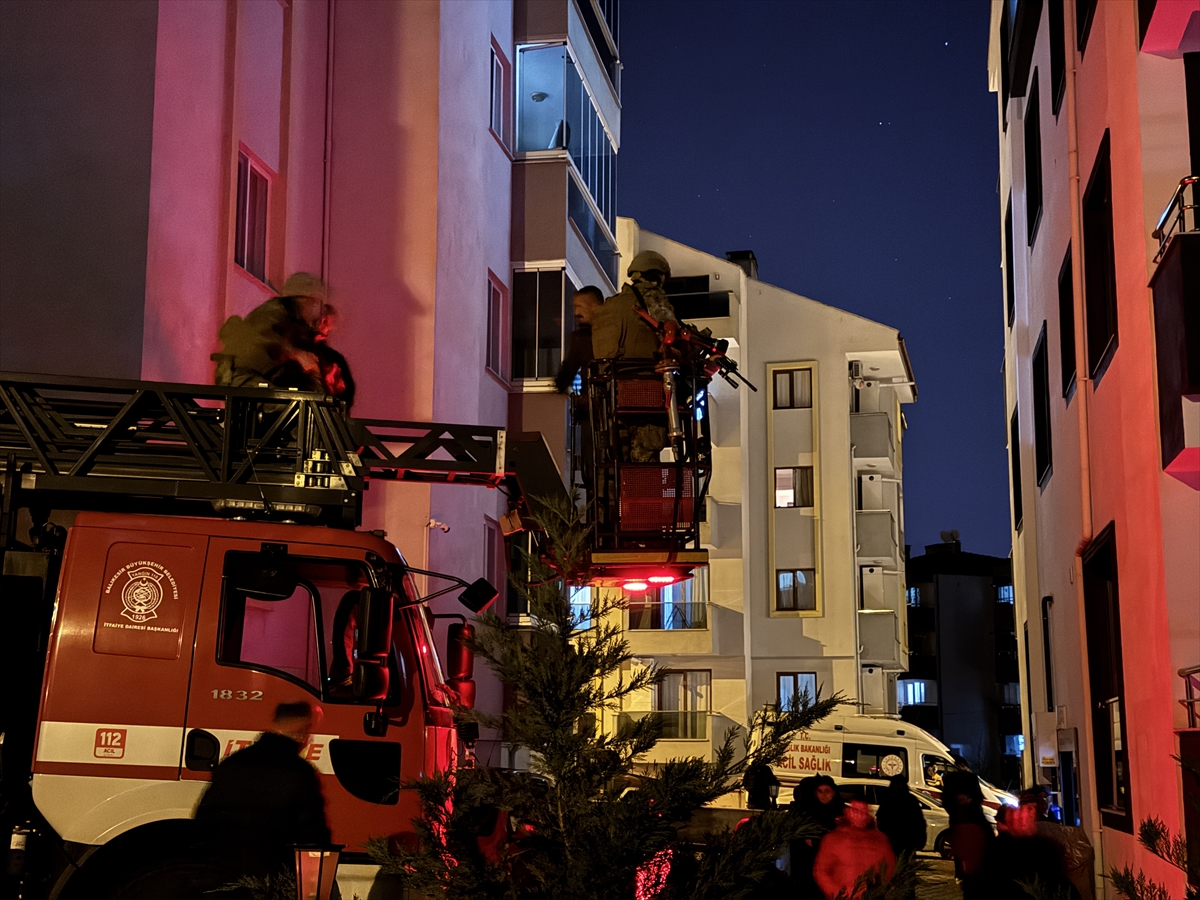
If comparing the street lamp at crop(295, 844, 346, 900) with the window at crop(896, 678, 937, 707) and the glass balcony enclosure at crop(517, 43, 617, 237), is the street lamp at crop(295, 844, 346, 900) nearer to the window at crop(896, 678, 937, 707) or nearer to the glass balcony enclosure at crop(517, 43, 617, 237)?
the glass balcony enclosure at crop(517, 43, 617, 237)

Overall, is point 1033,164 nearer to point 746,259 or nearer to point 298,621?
point 298,621

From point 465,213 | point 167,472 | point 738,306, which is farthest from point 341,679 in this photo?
point 738,306

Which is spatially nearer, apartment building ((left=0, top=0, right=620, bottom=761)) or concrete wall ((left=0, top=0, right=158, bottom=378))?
concrete wall ((left=0, top=0, right=158, bottom=378))

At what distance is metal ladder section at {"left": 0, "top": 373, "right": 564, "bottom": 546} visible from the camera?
880 centimetres

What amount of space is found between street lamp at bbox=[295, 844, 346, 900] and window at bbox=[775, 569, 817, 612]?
34407 mm

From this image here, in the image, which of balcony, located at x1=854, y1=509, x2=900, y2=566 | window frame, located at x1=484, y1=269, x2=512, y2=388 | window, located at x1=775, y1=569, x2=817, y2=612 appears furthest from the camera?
balcony, located at x1=854, y1=509, x2=900, y2=566

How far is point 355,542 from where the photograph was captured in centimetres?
860

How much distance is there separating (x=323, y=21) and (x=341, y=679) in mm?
12940

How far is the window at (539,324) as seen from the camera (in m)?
22.4

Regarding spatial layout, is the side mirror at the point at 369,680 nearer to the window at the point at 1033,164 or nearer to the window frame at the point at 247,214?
the window frame at the point at 247,214

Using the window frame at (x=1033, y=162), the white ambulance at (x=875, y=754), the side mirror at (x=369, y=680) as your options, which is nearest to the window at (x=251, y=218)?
the side mirror at (x=369, y=680)

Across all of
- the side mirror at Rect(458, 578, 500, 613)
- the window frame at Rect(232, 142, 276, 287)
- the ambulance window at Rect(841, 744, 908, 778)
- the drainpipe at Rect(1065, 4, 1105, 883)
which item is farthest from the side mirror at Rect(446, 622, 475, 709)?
the ambulance window at Rect(841, 744, 908, 778)

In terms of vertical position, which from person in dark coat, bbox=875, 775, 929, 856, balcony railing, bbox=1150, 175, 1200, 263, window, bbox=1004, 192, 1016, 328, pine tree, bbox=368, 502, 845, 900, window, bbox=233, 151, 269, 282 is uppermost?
window, bbox=1004, 192, 1016, 328

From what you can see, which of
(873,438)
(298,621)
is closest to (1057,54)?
(298,621)
